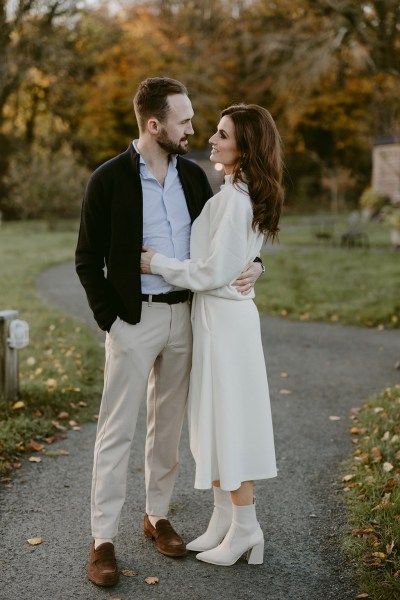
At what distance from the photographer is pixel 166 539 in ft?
12.6

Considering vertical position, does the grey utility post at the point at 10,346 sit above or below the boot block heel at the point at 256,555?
above

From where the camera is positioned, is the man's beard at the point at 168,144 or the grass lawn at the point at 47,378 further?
the grass lawn at the point at 47,378

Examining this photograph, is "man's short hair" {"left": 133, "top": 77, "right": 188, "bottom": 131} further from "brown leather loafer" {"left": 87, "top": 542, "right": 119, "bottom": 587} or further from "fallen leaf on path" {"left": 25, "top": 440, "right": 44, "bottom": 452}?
"fallen leaf on path" {"left": 25, "top": 440, "right": 44, "bottom": 452}

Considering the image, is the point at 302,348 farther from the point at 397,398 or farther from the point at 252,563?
the point at 252,563

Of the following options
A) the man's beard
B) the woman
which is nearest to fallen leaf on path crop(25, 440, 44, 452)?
the woman

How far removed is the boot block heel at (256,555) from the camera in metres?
3.73

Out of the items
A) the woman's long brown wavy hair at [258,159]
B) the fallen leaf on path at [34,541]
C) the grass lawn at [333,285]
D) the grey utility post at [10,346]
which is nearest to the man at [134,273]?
the woman's long brown wavy hair at [258,159]

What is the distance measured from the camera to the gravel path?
11.4ft

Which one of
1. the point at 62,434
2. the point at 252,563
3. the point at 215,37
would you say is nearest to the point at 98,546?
the point at 252,563

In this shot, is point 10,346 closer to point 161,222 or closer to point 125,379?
point 125,379

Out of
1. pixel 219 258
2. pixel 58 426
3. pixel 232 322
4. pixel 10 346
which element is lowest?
pixel 58 426

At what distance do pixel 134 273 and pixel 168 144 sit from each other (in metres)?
0.62

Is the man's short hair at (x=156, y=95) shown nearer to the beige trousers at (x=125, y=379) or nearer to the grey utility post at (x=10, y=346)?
the beige trousers at (x=125, y=379)

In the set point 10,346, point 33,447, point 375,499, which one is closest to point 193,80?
point 10,346
